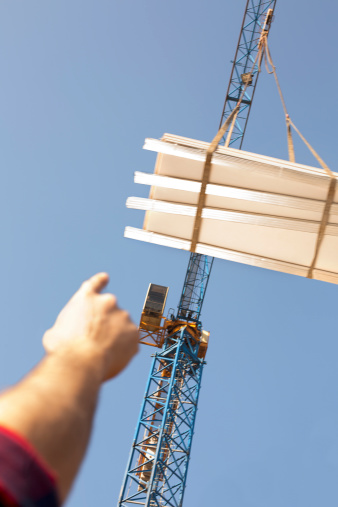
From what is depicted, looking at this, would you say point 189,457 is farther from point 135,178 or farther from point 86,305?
point 86,305

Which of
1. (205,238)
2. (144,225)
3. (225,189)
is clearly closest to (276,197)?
(225,189)

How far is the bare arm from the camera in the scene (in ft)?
3.13

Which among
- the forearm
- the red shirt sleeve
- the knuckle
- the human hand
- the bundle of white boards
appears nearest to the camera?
the red shirt sleeve

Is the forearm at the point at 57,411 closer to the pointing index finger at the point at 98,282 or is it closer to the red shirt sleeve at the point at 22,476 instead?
the red shirt sleeve at the point at 22,476

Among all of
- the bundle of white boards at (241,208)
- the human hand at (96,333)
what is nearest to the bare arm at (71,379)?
the human hand at (96,333)

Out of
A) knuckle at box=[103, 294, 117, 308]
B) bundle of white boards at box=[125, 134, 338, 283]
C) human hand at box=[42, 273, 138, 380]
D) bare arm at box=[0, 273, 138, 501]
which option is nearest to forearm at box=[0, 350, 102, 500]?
bare arm at box=[0, 273, 138, 501]

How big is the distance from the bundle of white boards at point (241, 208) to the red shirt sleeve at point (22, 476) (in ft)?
18.4

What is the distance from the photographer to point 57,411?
1.01 metres

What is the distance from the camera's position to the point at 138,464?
91.9 feet

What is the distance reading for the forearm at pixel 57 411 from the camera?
937 millimetres

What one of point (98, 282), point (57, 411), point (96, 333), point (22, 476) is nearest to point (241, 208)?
point (98, 282)

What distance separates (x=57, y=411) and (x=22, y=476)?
196 mm

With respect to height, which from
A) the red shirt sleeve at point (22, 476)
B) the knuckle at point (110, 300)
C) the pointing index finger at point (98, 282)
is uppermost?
the pointing index finger at point (98, 282)

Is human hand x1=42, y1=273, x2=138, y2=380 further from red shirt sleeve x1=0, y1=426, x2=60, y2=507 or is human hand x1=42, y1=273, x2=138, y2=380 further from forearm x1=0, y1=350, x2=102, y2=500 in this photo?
red shirt sleeve x1=0, y1=426, x2=60, y2=507
